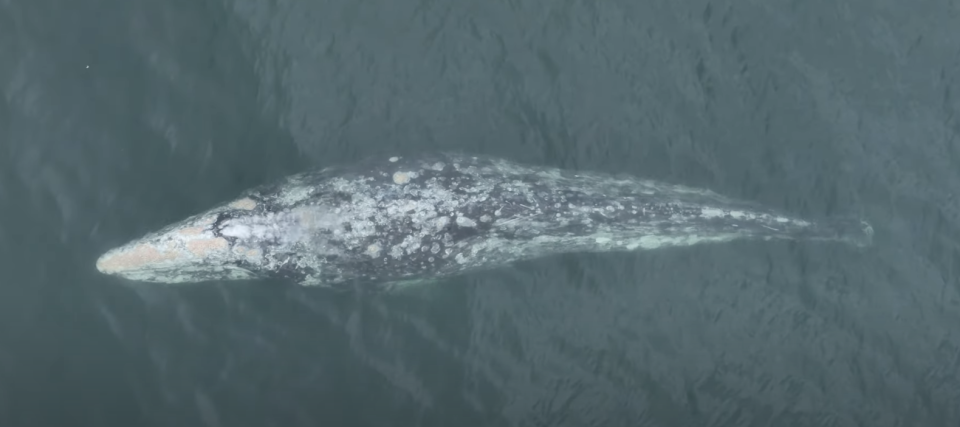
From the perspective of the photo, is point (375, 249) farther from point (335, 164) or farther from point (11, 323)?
point (11, 323)

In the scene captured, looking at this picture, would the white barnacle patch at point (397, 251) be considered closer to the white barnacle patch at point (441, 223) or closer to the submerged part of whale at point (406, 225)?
the submerged part of whale at point (406, 225)

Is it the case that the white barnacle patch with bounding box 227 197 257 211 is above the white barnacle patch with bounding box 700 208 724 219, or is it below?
above

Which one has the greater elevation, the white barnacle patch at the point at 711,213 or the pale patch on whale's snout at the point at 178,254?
the pale patch on whale's snout at the point at 178,254

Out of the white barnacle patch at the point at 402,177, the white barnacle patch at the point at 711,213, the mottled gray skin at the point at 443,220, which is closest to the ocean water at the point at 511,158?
the mottled gray skin at the point at 443,220

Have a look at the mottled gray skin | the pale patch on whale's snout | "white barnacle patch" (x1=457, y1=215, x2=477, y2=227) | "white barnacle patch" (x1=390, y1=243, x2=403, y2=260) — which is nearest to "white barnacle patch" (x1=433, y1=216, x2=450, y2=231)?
the mottled gray skin

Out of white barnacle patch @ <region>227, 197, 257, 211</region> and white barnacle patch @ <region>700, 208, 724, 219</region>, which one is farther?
white barnacle patch @ <region>700, 208, 724, 219</region>

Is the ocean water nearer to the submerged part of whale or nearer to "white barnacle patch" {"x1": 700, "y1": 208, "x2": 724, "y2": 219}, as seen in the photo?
the submerged part of whale

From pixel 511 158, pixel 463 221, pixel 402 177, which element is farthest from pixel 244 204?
pixel 511 158
